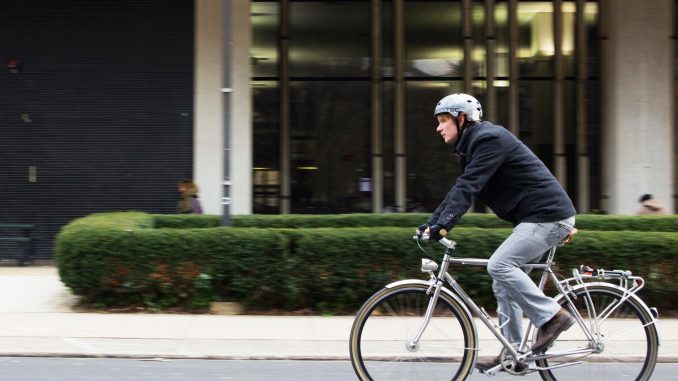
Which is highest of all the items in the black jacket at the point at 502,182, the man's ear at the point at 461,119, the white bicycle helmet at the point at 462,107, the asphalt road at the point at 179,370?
the white bicycle helmet at the point at 462,107

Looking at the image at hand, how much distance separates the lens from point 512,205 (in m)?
4.98

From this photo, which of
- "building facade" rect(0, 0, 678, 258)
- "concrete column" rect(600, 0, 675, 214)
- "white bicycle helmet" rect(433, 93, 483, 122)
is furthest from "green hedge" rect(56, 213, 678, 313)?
"concrete column" rect(600, 0, 675, 214)

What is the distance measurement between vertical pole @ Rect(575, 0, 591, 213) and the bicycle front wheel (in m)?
11.6

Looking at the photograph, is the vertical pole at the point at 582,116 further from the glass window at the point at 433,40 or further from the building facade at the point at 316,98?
the glass window at the point at 433,40

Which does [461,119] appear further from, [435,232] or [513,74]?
[513,74]

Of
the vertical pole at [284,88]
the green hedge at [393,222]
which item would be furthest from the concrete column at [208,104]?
the green hedge at [393,222]

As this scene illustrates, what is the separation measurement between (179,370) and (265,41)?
1065cm

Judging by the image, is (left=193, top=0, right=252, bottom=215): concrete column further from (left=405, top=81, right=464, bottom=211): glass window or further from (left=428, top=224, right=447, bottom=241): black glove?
(left=428, top=224, right=447, bottom=241): black glove

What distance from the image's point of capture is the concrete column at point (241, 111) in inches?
563

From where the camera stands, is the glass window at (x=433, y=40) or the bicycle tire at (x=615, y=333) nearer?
the bicycle tire at (x=615, y=333)

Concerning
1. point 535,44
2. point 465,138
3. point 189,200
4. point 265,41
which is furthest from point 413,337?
point 535,44

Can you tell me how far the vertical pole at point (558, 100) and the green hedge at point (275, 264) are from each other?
7.27m

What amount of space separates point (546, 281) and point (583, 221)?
619 cm

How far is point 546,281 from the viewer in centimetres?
520
